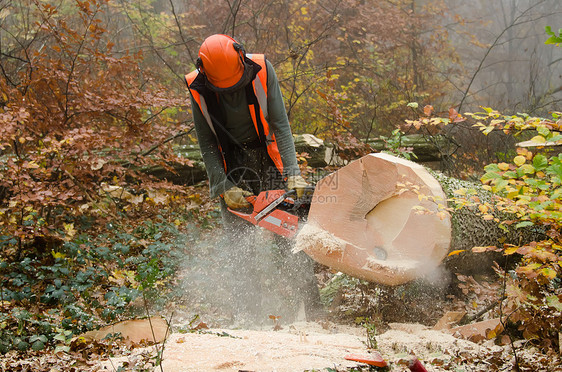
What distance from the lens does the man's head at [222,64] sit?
2.97m

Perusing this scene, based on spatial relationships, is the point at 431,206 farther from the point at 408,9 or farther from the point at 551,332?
the point at 408,9

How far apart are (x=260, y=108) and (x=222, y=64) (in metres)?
0.47

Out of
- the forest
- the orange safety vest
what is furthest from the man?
the forest

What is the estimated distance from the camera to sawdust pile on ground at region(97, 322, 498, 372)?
1.92m

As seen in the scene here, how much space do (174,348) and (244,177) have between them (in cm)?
179

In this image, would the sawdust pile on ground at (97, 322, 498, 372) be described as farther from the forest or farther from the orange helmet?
the orange helmet

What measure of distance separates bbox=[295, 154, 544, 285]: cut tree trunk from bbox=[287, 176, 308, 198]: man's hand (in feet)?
0.57

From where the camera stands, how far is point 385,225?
3.04 m

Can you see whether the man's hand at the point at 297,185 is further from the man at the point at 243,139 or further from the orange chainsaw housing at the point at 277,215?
the orange chainsaw housing at the point at 277,215

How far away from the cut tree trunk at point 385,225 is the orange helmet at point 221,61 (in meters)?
1.03

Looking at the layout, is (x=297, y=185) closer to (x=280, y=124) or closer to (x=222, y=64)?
(x=280, y=124)

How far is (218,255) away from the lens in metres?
4.95

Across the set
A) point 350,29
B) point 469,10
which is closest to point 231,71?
point 350,29

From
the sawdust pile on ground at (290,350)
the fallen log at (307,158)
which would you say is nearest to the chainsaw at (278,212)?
the sawdust pile on ground at (290,350)
